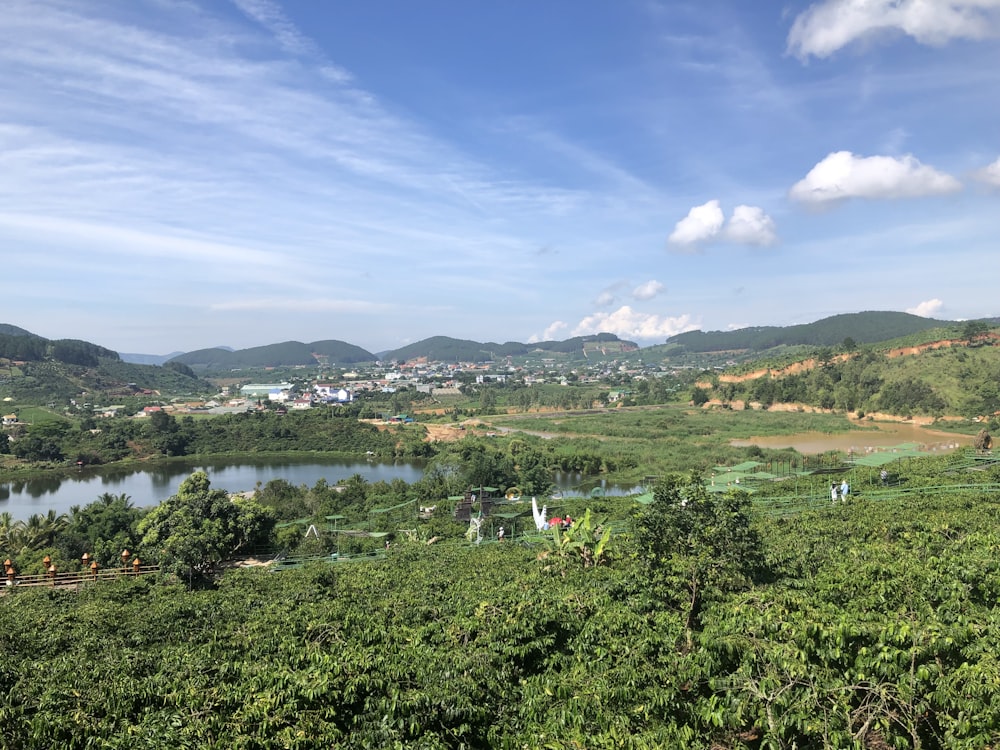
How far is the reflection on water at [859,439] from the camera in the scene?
4516cm

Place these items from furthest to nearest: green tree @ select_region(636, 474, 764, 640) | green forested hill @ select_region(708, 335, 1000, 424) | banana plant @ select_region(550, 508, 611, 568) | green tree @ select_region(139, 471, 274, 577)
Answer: green forested hill @ select_region(708, 335, 1000, 424)
green tree @ select_region(139, 471, 274, 577)
banana plant @ select_region(550, 508, 611, 568)
green tree @ select_region(636, 474, 764, 640)

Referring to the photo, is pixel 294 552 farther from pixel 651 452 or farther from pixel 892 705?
pixel 651 452

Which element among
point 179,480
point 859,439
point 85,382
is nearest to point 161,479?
point 179,480

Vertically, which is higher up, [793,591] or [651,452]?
[793,591]

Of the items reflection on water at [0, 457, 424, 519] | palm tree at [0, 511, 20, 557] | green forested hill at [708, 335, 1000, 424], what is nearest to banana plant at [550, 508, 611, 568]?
palm tree at [0, 511, 20, 557]

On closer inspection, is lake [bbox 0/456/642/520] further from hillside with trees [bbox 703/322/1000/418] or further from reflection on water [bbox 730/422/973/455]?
hillside with trees [bbox 703/322/1000/418]

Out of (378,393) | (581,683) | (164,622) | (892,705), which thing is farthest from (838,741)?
(378,393)

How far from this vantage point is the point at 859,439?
4881 centimetres

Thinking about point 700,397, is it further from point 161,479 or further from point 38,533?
point 38,533

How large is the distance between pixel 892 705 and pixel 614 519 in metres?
15.7

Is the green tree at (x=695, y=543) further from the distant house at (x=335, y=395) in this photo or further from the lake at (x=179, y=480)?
the distant house at (x=335, y=395)

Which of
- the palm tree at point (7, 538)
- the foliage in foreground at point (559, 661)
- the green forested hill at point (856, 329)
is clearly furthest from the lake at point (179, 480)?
the green forested hill at point (856, 329)

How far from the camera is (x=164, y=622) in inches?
337

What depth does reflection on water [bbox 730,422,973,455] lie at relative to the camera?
45156 millimetres
